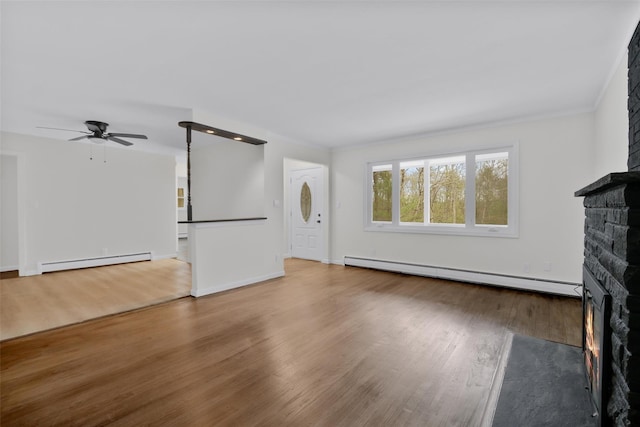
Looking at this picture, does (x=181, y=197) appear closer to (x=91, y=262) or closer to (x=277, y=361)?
(x=91, y=262)

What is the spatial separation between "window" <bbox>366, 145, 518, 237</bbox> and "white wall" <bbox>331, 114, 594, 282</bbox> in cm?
13

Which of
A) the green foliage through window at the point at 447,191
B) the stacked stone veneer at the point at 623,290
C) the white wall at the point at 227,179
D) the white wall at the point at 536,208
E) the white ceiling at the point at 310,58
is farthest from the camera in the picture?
the white wall at the point at 227,179

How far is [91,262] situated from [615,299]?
24.2ft

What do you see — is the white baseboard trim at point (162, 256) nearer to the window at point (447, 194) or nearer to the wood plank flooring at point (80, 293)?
the wood plank flooring at point (80, 293)

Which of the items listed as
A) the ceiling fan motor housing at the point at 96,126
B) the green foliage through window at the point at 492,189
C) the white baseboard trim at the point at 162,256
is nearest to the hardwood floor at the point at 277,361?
the green foliage through window at the point at 492,189

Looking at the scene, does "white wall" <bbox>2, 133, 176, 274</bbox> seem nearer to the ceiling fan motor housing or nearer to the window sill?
the ceiling fan motor housing

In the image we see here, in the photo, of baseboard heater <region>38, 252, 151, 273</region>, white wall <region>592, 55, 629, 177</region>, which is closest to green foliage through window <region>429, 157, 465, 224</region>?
white wall <region>592, 55, 629, 177</region>

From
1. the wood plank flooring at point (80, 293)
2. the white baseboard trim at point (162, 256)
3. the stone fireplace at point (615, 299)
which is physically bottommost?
the wood plank flooring at point (80, 293)

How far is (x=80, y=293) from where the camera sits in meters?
4.09

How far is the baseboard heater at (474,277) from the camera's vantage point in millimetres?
3912

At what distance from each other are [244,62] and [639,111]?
9.61 ft

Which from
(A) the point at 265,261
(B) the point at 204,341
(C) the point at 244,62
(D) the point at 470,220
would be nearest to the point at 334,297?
(A) the point at 265,261

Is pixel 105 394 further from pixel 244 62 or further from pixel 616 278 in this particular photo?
pixel 616 278

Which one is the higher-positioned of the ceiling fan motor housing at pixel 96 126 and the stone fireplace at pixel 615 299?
the ceiling fan motor housing at pixel 96 126
